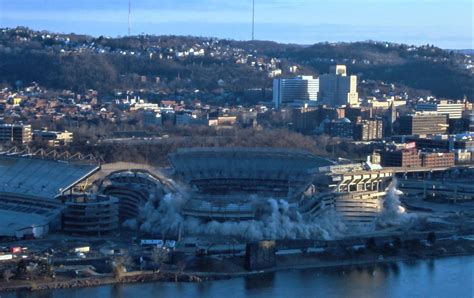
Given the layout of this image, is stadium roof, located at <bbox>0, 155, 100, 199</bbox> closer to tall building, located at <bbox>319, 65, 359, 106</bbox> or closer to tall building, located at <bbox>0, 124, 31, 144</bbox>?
tall building, located at <bbox>0, 124, 31, 144</bbox>

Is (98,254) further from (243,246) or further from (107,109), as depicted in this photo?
(107,109)

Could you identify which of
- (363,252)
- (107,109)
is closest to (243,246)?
(363,252)

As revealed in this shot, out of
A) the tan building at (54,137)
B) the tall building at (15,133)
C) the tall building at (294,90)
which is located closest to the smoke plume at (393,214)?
the tan building at (54,137)

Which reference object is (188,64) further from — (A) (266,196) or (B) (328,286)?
(B) (328,286)

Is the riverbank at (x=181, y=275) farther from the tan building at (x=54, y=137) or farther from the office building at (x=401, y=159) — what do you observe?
the tan building at (x=54, y=137)

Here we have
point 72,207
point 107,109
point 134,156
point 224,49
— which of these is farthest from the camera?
point 224,49
